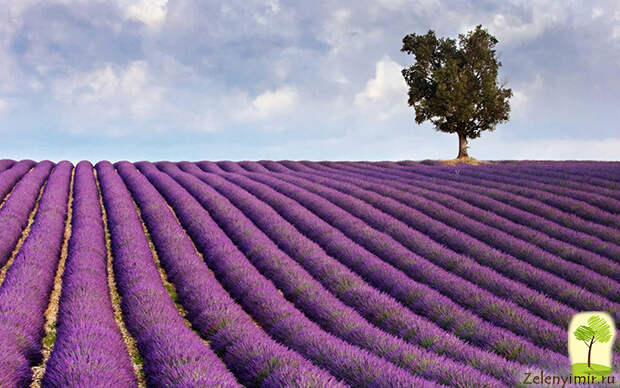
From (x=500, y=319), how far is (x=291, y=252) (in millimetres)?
4195

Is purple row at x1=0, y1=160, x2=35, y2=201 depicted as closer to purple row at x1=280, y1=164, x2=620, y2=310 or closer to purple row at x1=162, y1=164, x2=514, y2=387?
purple row at x1=162, y1=164, x2=514, y2=387

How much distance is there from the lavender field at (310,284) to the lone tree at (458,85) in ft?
55.4

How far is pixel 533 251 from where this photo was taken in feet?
33.4

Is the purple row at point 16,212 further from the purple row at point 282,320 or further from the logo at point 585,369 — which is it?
the logo at point 585,369

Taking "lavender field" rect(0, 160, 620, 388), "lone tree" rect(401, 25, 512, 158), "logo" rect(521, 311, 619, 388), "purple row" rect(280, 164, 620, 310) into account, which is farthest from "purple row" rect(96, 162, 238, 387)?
"lone tree" rect(401, 25, 512, 158)

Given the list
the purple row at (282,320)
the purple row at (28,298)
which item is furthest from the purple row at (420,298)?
the purple row at (28,298)

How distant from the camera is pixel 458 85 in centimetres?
3269

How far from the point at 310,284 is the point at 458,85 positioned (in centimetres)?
2723

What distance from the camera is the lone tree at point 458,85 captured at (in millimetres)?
32969

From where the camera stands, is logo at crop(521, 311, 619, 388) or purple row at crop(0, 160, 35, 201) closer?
logo at crop(521, 311, 619, 388)

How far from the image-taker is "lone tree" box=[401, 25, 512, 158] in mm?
32969

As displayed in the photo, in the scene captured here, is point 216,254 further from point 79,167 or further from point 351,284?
point 79,167

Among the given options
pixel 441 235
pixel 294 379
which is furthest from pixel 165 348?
pixel 441 235

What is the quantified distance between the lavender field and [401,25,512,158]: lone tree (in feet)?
55.4
